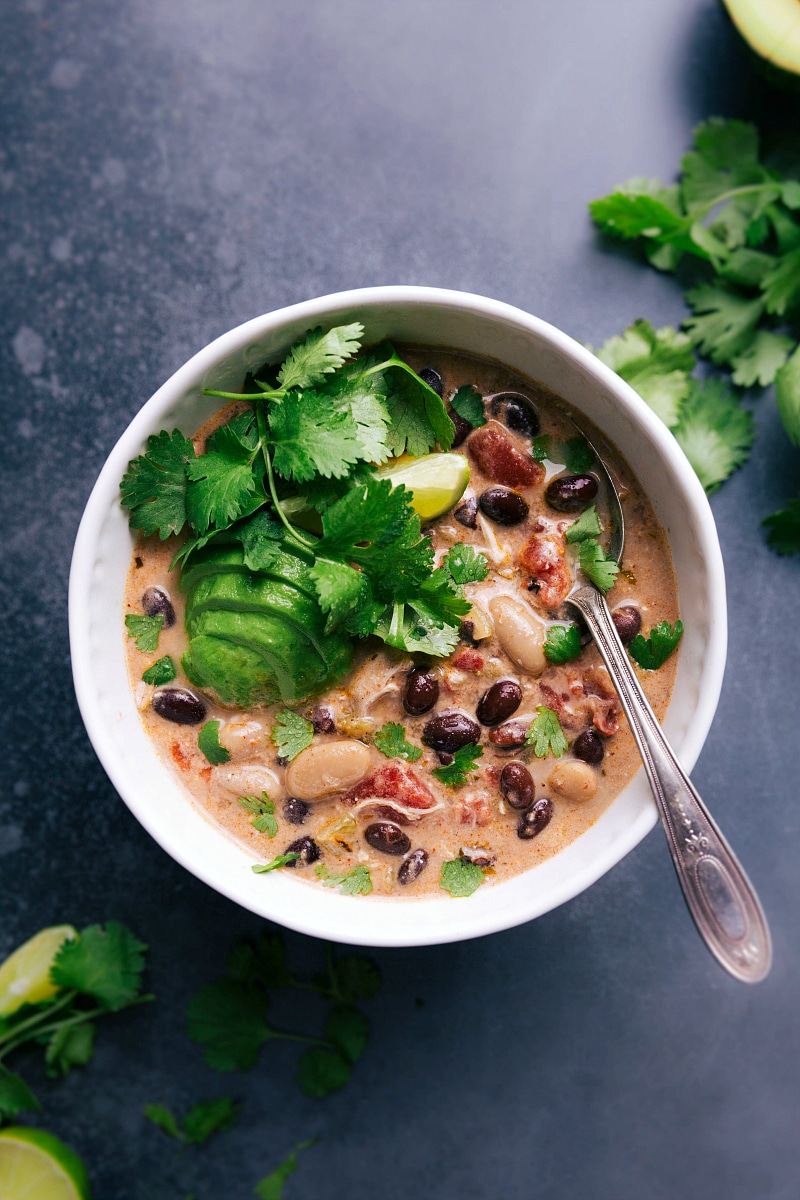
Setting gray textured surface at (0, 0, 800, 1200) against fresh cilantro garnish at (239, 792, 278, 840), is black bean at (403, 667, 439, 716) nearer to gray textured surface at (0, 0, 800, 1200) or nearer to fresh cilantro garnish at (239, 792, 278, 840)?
fresh cilantro garnish at (239, 792, 278, 840)

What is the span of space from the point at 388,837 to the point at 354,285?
4.61 feet

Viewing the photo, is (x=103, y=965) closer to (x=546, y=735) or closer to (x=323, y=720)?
(x=323, y=720)

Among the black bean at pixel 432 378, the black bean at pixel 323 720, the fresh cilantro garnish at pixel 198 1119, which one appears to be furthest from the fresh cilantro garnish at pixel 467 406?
the fresh cilantro garnish at pixel 198 1119

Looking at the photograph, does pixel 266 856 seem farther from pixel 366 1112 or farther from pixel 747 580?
pixel 747 580

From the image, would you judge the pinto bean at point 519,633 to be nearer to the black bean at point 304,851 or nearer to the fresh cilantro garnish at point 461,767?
the fresh cilantro garnish at point 461,767

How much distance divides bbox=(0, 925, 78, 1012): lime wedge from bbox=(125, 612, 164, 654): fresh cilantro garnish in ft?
3.01

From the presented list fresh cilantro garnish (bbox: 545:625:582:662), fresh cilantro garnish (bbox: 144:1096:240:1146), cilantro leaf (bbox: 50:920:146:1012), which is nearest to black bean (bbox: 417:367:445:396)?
fresh cilantro garnish (bbox: 545:625:582:662)

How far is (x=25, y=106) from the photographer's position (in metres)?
2.48

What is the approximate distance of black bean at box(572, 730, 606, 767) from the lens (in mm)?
2150

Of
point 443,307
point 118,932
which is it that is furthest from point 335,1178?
point 443,307

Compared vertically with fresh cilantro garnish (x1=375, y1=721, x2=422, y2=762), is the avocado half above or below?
above

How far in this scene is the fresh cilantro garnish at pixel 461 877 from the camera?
2.19m

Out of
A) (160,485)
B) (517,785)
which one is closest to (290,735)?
(517,785)

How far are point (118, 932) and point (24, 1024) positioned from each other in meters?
0.37
